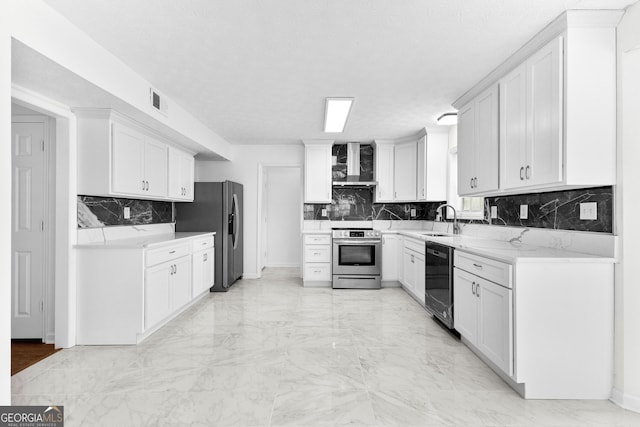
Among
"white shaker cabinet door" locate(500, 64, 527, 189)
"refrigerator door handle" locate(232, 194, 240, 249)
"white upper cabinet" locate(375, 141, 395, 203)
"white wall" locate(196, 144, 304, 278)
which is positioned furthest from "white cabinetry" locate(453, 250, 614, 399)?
"white wall" locate(196, 144, 304, 278)

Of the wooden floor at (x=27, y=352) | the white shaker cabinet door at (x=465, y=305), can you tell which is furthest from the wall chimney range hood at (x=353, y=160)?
the wooden floor at (x=27, y=352)

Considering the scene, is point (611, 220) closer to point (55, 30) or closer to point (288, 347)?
point (288, 347)

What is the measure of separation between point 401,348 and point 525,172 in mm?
1735

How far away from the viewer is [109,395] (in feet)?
7.32

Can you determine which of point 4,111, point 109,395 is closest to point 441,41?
point 4,111

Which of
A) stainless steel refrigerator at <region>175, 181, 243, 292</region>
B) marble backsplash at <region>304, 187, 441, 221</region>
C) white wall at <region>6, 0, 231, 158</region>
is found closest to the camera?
white wall at <region>6, 0, 231, 158</region>

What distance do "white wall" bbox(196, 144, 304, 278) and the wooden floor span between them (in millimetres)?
3216

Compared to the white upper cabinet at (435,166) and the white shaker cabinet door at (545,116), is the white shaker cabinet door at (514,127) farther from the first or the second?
the white upper cabinet at (435,166)

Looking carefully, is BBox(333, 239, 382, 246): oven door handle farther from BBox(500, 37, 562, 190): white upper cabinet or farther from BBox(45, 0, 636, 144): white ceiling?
BBox(500, 37, 562, 190): white upper cabinet

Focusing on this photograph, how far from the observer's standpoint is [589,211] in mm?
2379

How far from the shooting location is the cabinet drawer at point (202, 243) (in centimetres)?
438

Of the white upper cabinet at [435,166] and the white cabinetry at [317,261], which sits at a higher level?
A: the white upper cabinet at [435,166]

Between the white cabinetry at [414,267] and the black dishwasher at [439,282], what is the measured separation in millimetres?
285

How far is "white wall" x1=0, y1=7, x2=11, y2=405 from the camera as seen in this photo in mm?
1740
